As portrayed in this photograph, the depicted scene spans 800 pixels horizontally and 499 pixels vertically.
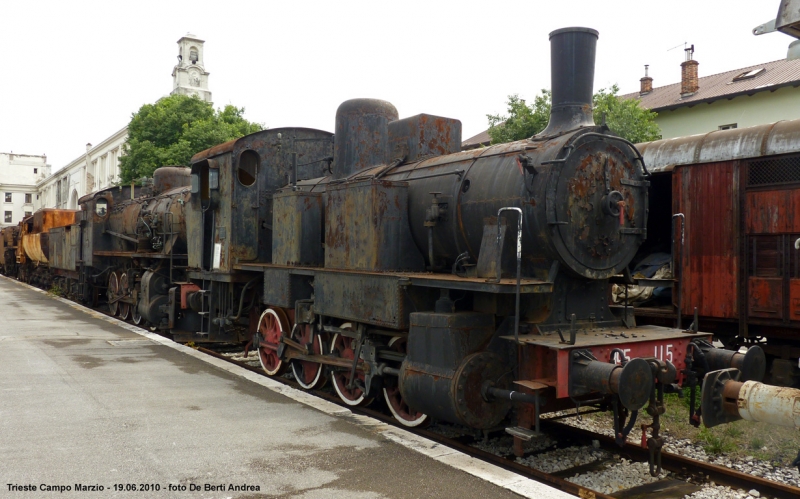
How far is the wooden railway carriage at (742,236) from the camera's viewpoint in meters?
7.65

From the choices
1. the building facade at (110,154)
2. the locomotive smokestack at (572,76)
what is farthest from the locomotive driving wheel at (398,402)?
the building facade at (110,154)

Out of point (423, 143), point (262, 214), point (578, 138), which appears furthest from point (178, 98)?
point (578, 138)

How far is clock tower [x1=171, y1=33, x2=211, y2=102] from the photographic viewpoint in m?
53.3

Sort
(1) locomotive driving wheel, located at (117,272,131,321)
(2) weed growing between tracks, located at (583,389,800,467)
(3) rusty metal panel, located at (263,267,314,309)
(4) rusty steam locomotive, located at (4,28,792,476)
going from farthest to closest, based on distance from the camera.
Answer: (1) locomotive driving wheel, located at (117,272,131,321) → (3) rusty metal panel, located at (263,267,314,309) → (2) weed growing between tracks, located at (583,389,800,467) → (4) rusty steam locomotive, located at (4,28,792,476)

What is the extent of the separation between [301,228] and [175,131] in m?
Answer: 30.1

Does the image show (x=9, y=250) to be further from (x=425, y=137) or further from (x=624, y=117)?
(x=425, y=137)

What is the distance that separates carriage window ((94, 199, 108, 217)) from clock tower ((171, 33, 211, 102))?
126ft

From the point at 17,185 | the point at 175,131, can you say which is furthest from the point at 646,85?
the point at 17,185

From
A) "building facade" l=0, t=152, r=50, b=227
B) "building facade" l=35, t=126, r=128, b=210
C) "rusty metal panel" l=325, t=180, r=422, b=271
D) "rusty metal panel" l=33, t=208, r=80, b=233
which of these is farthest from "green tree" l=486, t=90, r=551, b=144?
"building facade" l=0, t=152, r=50, b=227

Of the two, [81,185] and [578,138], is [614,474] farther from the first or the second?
[81,185]

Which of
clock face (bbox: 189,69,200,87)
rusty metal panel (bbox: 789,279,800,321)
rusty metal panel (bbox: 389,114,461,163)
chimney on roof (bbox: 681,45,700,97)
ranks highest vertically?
clock face (bbox: 189,69,200,87)

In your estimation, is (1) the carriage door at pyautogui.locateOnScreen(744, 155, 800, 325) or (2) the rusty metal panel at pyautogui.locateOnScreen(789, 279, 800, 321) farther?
(1) the carriage door at pyautogui.locateOnScreen(744, 155, 800, 325)

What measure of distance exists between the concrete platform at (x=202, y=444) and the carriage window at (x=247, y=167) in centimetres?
286

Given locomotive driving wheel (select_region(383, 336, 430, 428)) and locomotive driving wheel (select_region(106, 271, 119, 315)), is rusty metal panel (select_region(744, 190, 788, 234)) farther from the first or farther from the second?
locomotive driving wheel (select_region(106, 271, 119, 315))
